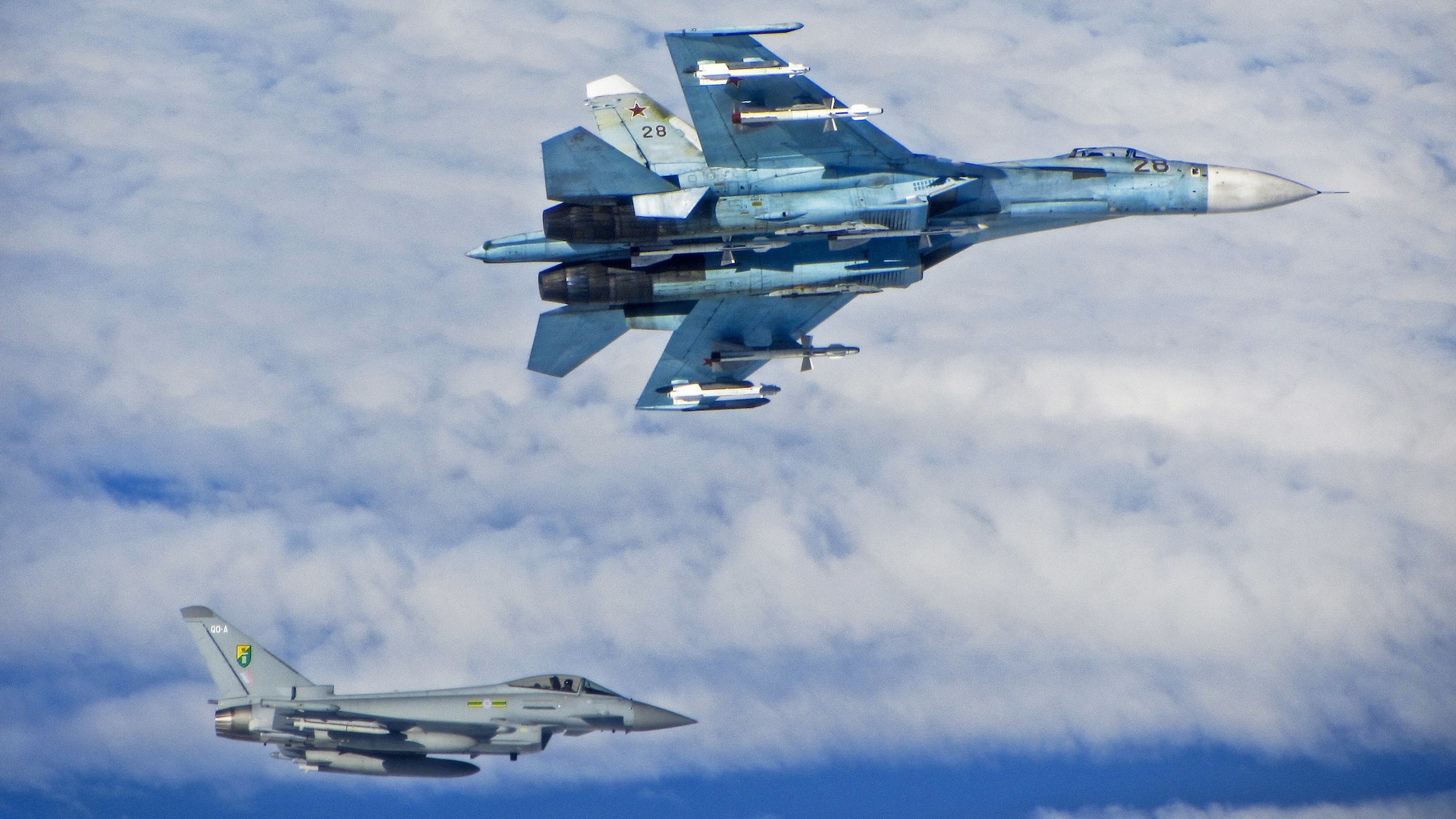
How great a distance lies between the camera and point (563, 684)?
6266 centimetres

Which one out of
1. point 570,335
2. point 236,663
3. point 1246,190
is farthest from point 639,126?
point 236,663

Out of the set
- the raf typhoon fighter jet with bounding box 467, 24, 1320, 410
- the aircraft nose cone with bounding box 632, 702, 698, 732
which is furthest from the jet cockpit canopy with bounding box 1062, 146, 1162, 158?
the aircraft nose cone with bounding box 632, 702, 698, 732

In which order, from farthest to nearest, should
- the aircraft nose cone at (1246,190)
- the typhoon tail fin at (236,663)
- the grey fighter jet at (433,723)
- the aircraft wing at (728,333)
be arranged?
the typhoon tail fin at (236,663) < the grey fighter jet at (433,723) < the aircraft wing at (728,333) < the aircraft nose cone at (1246,190)

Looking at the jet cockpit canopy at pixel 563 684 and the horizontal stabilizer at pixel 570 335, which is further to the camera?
the jet cockpit canopy at pixel 563 684

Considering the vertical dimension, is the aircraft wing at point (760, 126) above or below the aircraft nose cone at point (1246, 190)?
above

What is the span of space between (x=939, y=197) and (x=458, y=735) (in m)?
27.5

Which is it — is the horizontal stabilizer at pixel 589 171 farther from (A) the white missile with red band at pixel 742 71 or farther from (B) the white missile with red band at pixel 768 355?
(B) the white missile with red band at pixel 768 355

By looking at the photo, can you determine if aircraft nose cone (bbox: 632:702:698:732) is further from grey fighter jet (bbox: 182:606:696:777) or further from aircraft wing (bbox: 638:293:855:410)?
aircraft wing (bbox: 638:293:855:410)

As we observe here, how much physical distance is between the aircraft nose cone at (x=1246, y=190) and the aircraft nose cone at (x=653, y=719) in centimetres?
2714

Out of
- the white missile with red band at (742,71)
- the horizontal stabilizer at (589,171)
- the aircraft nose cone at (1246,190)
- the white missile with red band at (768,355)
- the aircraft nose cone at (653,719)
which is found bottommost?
the aircraft nose cone at (653,719)

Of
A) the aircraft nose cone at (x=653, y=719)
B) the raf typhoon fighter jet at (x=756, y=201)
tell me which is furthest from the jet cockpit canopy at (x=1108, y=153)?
the aircraft nose cone at (x=653, y=719)

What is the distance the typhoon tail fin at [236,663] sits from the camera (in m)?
66.6

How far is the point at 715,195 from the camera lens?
48.7 metres

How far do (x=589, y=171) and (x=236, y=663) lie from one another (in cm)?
3079
